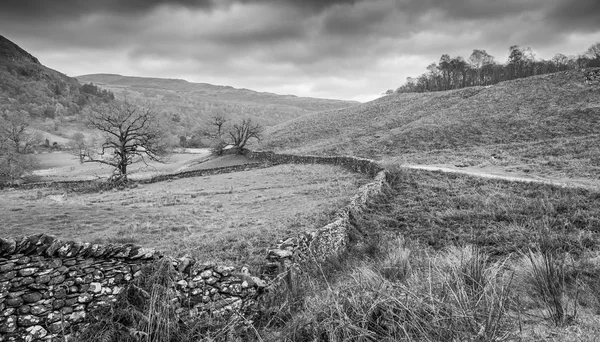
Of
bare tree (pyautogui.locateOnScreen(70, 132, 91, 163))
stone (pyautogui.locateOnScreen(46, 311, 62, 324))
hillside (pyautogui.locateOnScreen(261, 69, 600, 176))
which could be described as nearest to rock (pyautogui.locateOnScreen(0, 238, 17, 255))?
stone (pyautogui.locateOnScreen(46, 311, 62, 324))

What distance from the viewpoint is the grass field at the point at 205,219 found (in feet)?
31.5

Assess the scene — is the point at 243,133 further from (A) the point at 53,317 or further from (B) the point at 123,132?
(A) the point at 53,317

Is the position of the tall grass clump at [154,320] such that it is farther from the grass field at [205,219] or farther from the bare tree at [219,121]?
the bare tree at [219,121]

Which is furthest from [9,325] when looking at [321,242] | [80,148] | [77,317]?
[80,148]

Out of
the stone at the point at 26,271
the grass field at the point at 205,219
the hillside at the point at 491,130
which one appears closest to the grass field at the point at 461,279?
the grass field at the point at 205,219

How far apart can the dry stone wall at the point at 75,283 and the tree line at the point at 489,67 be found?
91220 millimetres

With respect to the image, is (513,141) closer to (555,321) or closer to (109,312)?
(555,321)

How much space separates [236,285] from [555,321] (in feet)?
15.7

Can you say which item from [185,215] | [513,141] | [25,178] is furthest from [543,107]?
[25,178]

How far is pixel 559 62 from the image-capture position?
251 feet

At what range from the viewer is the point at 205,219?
46.0 feet

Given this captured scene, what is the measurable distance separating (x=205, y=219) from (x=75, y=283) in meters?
8.84

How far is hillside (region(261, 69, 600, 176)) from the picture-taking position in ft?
79.7

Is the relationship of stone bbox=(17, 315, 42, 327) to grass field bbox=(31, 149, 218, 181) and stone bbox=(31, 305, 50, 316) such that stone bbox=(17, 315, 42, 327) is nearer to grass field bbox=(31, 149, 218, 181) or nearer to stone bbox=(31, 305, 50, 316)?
stone bbox=(31, 305, 50, 316)
